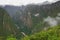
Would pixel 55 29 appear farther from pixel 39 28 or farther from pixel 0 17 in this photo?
pixel 0 17

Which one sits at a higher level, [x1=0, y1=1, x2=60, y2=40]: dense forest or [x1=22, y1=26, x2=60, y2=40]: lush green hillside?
[x1=0, y1=1, x2=60, y2=40]: dense forest

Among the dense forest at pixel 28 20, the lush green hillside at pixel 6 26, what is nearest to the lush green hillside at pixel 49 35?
the dense forest at pixel 28 20

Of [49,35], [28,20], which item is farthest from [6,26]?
[49,35]

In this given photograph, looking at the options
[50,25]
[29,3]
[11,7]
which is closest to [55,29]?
[50,25]

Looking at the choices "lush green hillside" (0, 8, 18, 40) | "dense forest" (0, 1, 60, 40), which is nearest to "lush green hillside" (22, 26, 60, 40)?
"dense forest" (0, 1, 60, 40)

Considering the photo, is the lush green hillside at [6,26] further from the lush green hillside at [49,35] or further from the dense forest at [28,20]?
the lush green hillside at [49,35]

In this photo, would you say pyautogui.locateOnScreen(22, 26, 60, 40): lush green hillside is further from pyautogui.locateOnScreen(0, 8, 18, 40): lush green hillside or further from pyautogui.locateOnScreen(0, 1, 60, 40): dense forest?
pyautogui.locateOnScreen(0, 8, 18, 40): lush green hillside

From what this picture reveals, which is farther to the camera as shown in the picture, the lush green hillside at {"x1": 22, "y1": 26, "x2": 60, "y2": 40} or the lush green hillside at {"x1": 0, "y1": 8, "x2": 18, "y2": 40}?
the lush green hillside at {"x1": 0, "y1": 8, "x2": 18, "y2": 40}

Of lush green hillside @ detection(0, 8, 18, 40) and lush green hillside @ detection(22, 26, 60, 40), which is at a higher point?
lush green hillside @ detection(0, 8, 18, 40)
